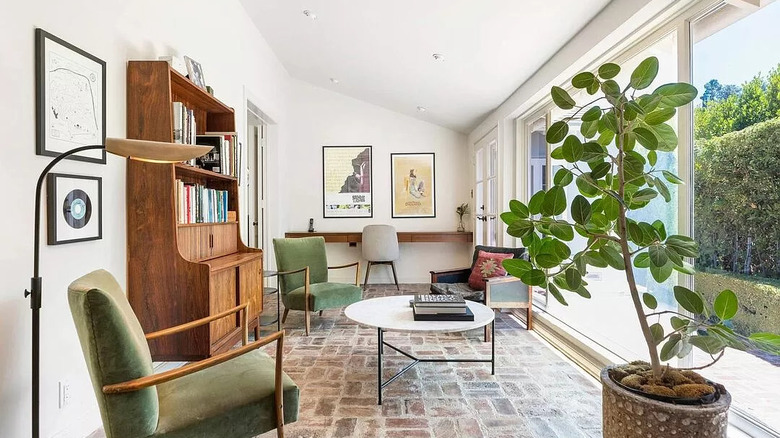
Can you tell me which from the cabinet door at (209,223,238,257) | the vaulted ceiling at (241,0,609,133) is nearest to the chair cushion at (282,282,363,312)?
the cabinet door at (209,223,238,257)

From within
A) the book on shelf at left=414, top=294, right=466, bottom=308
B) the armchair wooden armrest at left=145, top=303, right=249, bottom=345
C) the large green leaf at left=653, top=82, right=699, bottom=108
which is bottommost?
the book on shelf at left=414, top=294, right=466, bottom=308

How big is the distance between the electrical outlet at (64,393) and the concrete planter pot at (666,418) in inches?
91.3

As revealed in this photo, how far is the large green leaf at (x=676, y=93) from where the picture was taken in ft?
4.11

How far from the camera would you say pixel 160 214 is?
6.81ft

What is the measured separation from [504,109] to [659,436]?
→ 3.69m

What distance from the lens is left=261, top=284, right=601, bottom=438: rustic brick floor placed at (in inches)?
76.3

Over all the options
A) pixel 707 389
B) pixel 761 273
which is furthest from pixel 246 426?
pixel 761 273

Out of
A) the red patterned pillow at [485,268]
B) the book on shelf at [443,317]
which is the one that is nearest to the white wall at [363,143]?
the red patterned pillow at [485,268]

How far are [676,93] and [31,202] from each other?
2.51m

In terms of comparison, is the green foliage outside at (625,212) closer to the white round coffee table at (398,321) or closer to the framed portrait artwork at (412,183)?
the white round coffee table at (398,321)

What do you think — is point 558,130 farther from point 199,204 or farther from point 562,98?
point 199,204

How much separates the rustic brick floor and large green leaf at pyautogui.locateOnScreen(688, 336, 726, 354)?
935 mm

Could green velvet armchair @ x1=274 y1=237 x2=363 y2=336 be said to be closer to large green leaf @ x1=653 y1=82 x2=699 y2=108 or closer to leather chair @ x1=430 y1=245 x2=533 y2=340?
leather chair @ x1=430 y1=245 x2=533 y2=340

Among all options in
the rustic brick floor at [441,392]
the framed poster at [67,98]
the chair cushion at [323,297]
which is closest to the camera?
the framed poster at [67,98]
